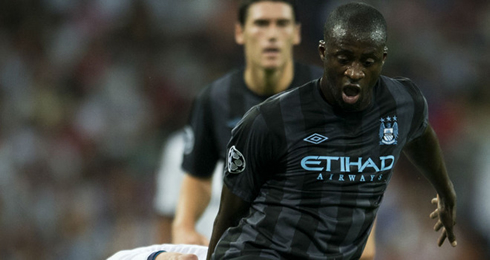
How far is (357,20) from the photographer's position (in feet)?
7.09

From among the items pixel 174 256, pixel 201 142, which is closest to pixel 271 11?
pixel 201 142

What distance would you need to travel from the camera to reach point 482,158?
5.85 metres

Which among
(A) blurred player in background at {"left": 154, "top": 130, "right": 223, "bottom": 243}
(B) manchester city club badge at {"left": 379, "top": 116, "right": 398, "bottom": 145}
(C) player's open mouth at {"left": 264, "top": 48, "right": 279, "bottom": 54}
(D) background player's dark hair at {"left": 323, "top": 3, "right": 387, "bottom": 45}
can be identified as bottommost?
(A) blurred player in background at {"left": 154, "top": 130, "right": 223, "bottom": 243}

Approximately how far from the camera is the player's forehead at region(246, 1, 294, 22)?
14.1ft

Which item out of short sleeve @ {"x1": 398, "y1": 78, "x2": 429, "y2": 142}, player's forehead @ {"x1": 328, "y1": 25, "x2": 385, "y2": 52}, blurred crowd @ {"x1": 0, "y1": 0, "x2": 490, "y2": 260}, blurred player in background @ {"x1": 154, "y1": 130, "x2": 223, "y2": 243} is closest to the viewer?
player's forehead @ {"x1": 328, "y1": 25, "x2": 385, "y2": 52}

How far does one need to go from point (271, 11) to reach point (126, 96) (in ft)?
7.77

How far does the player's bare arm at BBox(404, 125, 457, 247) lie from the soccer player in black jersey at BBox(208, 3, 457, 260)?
0.98ft

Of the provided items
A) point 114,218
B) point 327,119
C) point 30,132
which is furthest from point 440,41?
point 327,119

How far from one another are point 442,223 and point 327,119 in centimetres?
86

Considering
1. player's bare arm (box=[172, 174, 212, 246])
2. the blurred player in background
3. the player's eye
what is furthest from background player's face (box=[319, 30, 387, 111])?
the blurred player in background

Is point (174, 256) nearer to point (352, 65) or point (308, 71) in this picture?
point (352, 65)

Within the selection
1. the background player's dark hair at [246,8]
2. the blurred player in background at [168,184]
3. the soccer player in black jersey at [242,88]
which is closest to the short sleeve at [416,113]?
the soccer player in black jersey at [242,88]

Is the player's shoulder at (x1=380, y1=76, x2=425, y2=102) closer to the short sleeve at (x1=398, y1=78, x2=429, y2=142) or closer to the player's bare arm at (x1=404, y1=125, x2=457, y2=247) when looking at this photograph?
the short sleeve at (x1=398, y1=78, x2=429, y2=142)

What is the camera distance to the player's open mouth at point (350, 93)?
2.19 metres
